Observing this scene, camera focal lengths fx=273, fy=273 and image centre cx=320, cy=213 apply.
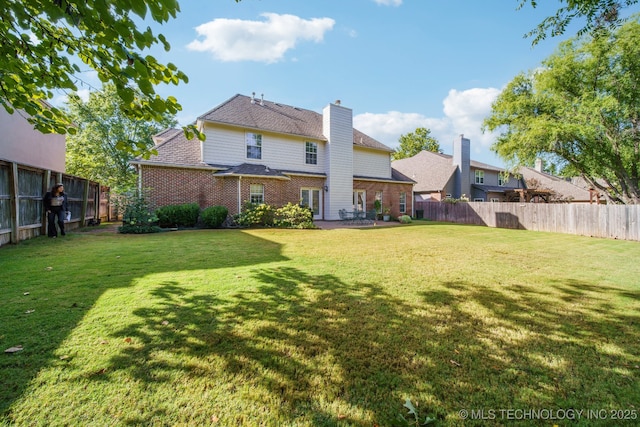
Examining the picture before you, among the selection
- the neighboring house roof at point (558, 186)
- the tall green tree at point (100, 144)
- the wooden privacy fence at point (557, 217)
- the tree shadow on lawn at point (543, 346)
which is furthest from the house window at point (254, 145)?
the neighboring house roof at point (558, 186)

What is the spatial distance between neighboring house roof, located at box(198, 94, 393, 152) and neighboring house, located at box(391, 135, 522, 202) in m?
9.89

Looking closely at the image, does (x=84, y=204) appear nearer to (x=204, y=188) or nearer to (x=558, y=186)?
(x=204, y=188)

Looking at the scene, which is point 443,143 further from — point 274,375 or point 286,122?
point 274,375

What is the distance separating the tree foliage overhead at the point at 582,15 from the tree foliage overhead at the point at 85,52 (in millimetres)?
5526

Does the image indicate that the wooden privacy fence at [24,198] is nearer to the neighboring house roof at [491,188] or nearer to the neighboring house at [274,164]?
the neighboring house at [274,164]

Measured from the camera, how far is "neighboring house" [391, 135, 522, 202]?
2803 centimetres

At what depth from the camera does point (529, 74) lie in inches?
830

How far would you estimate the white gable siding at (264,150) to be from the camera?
14.8 m

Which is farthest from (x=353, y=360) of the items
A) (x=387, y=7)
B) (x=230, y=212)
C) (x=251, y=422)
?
(x=230, y=212)

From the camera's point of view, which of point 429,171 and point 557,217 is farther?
point 429,171

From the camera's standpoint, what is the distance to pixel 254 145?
16.1 m

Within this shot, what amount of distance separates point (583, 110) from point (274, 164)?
788 inches

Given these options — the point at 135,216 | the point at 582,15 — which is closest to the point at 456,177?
the point at 582,15

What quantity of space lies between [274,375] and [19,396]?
66.8 inches
